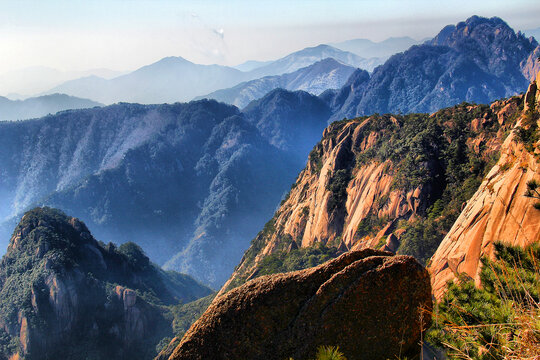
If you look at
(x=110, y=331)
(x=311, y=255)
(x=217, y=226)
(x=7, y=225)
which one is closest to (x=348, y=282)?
(x=311, y=255)

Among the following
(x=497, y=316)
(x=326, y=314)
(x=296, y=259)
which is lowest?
(x=296, y=259)

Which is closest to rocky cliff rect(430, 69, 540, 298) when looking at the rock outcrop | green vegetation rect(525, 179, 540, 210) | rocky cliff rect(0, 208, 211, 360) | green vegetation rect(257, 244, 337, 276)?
green vegetation rect(525, 179, 540, 210)

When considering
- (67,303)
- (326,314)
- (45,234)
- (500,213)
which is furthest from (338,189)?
(45,234)

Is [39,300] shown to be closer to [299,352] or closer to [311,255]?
[311,255]

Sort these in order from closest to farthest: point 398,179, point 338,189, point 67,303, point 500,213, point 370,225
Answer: point 500,213 → point 398,179 → point 370,225 → point 338,189 → point 67,303

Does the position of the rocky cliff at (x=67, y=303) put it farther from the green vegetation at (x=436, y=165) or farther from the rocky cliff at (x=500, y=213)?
the rocky cliff at (x=500, y=213)

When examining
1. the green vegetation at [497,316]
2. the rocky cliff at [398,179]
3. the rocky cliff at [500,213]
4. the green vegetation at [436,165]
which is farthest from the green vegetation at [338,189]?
the green vegetation at [497,316]

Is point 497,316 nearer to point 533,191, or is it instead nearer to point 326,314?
point 326,314

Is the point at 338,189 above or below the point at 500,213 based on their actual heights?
below
